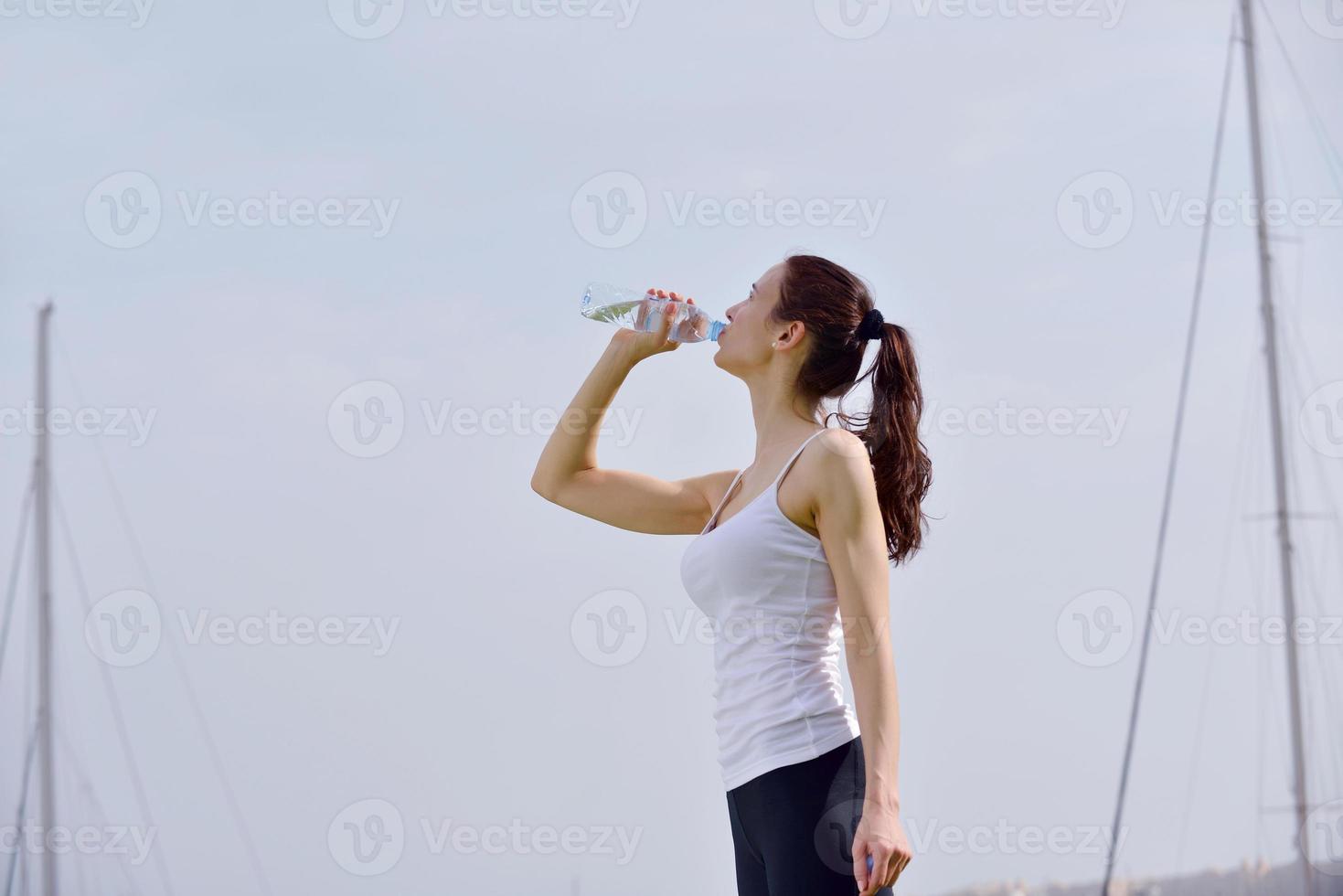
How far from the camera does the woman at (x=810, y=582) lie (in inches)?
56.6

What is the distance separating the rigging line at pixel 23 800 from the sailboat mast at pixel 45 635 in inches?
0.8

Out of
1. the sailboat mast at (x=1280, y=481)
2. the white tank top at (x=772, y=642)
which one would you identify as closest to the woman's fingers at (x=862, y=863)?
the white tank top at (x=772, y=642)

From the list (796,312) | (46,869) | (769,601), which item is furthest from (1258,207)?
(46,869)

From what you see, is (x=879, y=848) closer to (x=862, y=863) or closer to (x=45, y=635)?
(x=862, y=863)

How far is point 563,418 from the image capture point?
1978 mm

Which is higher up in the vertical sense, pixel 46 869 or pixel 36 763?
pixel 36 763

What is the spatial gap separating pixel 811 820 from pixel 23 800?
4589 mm

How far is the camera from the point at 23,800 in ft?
16.4

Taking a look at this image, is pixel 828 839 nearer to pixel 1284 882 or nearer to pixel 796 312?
pixel 796 312

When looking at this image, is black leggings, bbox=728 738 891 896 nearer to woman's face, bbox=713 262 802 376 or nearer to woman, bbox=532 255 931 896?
woman, bbox=532 255 931 896

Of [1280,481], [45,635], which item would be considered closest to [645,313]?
[1280,481]

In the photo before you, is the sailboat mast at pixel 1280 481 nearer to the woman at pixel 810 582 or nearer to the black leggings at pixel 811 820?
the woman at pixel 810 582

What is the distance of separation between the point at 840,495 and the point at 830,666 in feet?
0.68

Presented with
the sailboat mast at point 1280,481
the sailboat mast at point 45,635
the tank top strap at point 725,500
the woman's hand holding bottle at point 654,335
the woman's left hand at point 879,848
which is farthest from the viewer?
the sailboat mast at point 45,635
